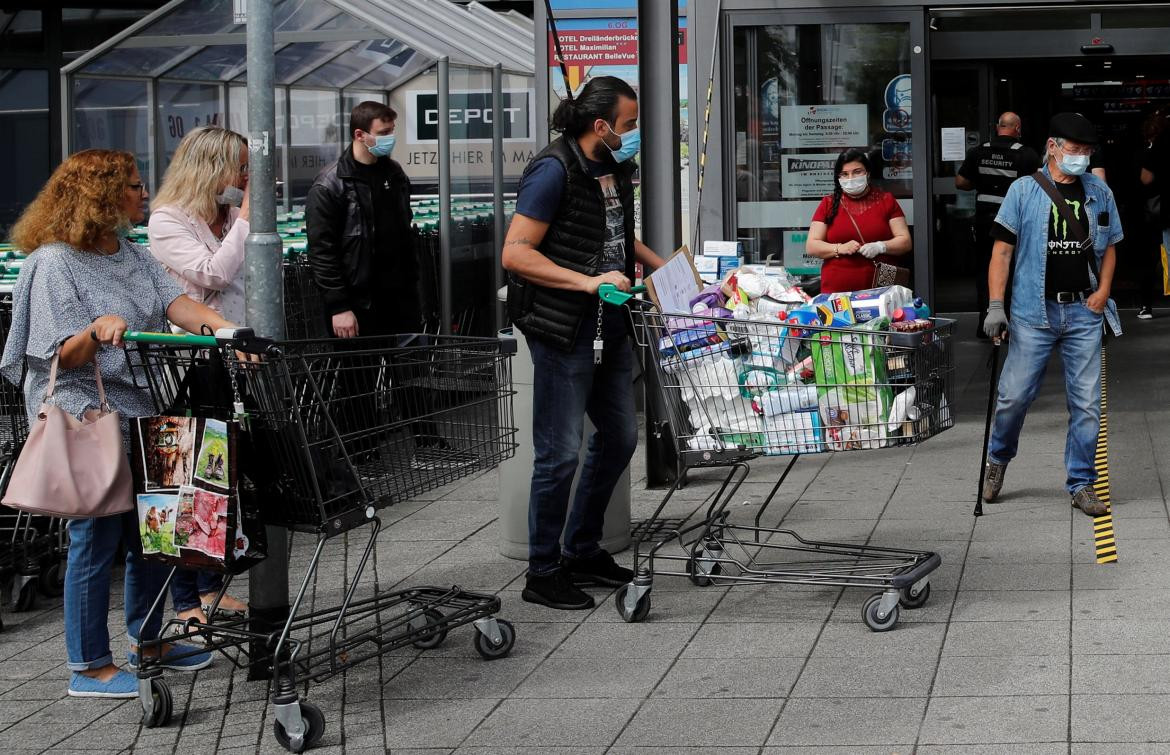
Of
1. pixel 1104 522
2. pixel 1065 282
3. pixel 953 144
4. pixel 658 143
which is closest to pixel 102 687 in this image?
pixel 1104 522

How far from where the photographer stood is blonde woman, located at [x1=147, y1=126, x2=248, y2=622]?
6254mm

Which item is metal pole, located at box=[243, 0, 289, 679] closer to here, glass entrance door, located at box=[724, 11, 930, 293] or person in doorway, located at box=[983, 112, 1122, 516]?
person in doorway, located at box=[983, 112, 1122, 516]

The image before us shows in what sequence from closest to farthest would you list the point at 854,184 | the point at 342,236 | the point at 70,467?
1. the point at 70,467
2. the point at 342,236
3. the point at 854,184

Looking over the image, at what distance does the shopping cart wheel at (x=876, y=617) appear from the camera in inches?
221

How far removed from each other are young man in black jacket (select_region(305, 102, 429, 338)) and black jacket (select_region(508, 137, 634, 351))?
2.53 metres

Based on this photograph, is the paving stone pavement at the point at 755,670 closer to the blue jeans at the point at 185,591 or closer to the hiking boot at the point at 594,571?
the hiking boot at the point at 594,571

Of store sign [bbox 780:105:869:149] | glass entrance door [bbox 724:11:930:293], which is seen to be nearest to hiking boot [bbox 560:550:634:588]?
glass entrance door [bbox 724:11:930:293]

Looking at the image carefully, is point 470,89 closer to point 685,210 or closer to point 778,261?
point 685,210

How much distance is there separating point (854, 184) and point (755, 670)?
13.5 feet

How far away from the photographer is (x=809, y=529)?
736 cm

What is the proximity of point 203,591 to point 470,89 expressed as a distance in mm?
6065

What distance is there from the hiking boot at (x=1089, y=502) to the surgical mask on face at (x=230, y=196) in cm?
412

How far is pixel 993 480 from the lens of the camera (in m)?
7.77

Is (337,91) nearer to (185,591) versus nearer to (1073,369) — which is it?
(1073,369)
